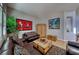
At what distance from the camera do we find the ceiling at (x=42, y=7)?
2.59 m

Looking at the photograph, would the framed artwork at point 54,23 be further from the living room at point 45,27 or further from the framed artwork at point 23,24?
the framed artwork at point 23,24

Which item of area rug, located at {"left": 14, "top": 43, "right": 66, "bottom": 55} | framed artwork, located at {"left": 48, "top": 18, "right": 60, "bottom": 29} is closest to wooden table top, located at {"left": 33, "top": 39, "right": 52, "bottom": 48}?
area rug, located at {"left": 14, "top": 43, "right": 66, "bottom": 55}

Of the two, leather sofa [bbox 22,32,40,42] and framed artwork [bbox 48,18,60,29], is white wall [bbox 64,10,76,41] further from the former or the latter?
leather sofa [bbox 22,32,40,42]

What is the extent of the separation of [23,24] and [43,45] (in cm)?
60

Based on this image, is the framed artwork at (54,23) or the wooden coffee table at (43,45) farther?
the framed artwork at (54,23)

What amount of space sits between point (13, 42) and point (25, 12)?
0.66m

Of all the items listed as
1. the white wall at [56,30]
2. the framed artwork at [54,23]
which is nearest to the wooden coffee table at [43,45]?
the white wall at [56,30]

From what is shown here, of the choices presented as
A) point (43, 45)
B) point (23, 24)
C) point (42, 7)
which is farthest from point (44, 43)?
point (42, 7)

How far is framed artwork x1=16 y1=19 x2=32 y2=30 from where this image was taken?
103 inches

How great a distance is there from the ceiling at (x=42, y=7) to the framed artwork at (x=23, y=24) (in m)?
0.19

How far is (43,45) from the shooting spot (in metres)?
2.60
